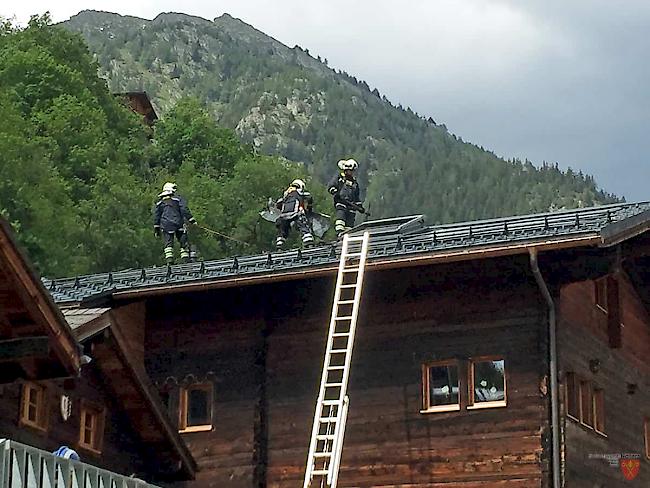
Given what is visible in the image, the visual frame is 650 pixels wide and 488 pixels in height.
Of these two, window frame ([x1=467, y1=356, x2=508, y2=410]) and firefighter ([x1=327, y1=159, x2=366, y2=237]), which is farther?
firefighter ([x1=327, y1=159, x2=366, y2=237])

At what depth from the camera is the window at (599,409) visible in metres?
26.0

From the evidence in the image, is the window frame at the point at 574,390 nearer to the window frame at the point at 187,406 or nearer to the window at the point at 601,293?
the window at the point at 601,293

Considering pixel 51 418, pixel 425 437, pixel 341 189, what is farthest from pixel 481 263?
pixel 51 418

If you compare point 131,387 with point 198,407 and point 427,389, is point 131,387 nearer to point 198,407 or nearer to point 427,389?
point 198,407

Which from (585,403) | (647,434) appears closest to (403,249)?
(585,403)

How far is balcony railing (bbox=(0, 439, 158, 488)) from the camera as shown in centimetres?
1361

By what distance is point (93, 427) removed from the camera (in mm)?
21484

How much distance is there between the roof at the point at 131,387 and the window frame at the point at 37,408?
99 cm

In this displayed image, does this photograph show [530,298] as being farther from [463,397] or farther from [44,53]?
[44,53]

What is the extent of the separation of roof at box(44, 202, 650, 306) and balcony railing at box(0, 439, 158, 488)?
9.59 m

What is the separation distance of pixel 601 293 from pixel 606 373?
165cm

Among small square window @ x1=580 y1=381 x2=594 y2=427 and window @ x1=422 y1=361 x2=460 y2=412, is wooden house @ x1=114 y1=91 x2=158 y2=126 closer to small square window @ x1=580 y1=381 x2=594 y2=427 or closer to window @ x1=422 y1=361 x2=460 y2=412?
window @ x1=422 y1=361 x2=460 y2=412

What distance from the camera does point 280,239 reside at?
2986cm

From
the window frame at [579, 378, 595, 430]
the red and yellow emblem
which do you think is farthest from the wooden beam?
the red and yellow emblem
